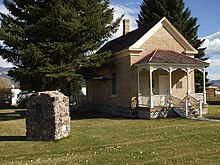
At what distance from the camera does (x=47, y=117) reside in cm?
1308

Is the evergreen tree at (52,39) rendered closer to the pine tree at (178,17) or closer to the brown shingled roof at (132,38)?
the brown shingled roof at (132,38)

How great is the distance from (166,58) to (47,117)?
1206 cm

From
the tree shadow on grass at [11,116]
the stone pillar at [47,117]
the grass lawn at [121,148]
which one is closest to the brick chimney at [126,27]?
the tree shadow on grass at [11,116]

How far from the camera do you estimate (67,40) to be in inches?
969

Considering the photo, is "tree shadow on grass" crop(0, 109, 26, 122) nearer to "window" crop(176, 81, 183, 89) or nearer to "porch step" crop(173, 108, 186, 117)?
"porch step" crop(173, 108, 186, 117)

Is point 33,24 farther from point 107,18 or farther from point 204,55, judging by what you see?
point 204,55

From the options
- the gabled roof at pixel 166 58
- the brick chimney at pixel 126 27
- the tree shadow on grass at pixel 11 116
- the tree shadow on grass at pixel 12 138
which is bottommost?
the tree shadow on grass at pixel 12 138

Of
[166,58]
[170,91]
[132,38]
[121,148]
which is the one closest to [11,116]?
[132,38]

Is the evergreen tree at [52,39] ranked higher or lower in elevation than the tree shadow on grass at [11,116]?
higher

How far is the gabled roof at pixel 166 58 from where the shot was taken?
22.0 meters

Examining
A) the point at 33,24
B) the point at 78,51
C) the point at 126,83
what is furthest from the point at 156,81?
the point at 33,24

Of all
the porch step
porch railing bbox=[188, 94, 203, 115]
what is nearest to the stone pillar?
the porch step

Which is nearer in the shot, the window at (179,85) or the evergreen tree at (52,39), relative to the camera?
the evergreen tree at (52,39)

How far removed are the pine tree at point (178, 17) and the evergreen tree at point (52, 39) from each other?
50.8 ft
